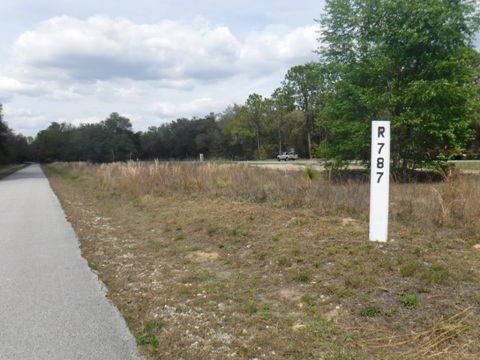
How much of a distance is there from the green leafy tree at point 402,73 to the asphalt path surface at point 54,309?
12.0 metres

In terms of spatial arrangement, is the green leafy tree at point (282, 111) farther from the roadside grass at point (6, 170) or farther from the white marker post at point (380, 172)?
the white marker post at point (380, 172)

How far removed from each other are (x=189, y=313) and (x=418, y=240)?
366 cm

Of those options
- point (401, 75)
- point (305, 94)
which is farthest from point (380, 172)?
point (305, 94)

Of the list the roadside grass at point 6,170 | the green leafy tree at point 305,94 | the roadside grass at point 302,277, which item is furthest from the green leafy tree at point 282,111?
the roadside grass at point 302,277

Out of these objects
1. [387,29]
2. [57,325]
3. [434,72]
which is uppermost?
[387,29]

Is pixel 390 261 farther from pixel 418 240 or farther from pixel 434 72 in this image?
pixel 434 72

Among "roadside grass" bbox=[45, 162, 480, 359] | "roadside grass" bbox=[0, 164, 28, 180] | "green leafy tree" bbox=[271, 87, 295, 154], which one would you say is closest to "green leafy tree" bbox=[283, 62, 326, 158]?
"green leafy tree" bbox=[271, 87, 295, 154]

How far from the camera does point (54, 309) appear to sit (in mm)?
4582

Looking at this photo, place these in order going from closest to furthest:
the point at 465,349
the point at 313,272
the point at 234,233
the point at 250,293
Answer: the point at 465,349, the point at 250,293, the point at 313,272, the point at 234,233

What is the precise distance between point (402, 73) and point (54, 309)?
15.5 metres

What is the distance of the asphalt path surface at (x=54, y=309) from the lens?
3.61 meters

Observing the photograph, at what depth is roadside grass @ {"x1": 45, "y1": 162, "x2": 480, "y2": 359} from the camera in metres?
3.50

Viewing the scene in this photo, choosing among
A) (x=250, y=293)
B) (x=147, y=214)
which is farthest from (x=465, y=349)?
(x=147, y=214)

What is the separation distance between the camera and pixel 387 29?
15547mm
